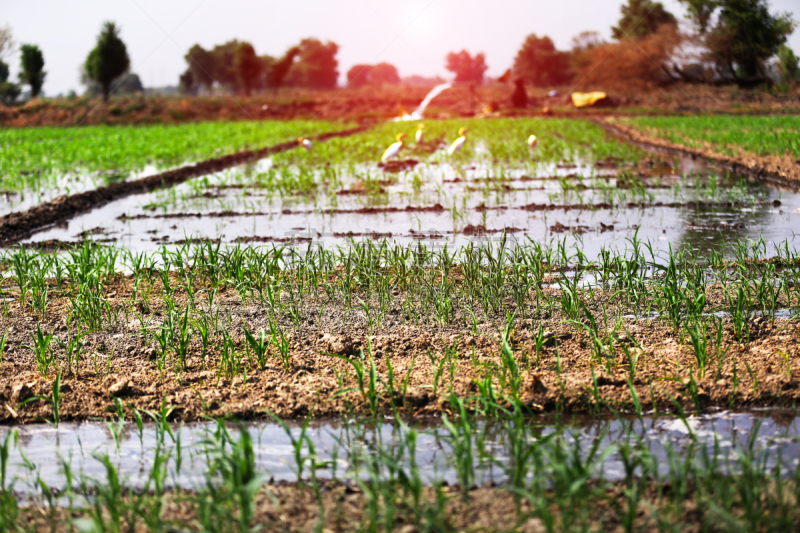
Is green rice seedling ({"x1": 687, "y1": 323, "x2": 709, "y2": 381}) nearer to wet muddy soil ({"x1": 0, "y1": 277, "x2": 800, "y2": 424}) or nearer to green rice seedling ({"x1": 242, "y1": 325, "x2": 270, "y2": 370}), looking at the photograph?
wet muddy soil ({"x1": 0, "y1": 277, "x2": 800, "y2": 424})

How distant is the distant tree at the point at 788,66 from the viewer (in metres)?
35.2

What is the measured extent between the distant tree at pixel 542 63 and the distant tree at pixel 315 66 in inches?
943

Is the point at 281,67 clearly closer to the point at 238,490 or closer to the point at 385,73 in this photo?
the point at 385,73

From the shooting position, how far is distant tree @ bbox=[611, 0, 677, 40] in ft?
157

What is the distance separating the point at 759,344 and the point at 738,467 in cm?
133

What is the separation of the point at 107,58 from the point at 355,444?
4713cm

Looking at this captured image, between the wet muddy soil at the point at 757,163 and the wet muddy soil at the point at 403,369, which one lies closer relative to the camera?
the wet muddy soil at the point at 403,369

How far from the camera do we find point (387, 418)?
111 inches

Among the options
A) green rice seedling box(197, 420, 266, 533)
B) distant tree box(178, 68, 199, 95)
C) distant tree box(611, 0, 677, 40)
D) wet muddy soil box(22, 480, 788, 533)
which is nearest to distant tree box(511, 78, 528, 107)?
distant tree box(611, 0, 677, 40)

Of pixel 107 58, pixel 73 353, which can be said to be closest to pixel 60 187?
pixel 73 353

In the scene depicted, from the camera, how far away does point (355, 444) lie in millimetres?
2588

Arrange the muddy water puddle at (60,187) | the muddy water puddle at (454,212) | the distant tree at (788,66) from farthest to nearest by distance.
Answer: the distant tree at (788,66) → the muddy water puddle at (60,187) → the muddy water puddle at (454,212)

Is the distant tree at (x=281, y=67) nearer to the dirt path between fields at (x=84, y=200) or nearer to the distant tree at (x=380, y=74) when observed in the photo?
the distant tree at (x=380, y=74)

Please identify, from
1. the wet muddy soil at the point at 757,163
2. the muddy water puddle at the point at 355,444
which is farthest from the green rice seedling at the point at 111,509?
the wet muddy soil at the point at 757,163
